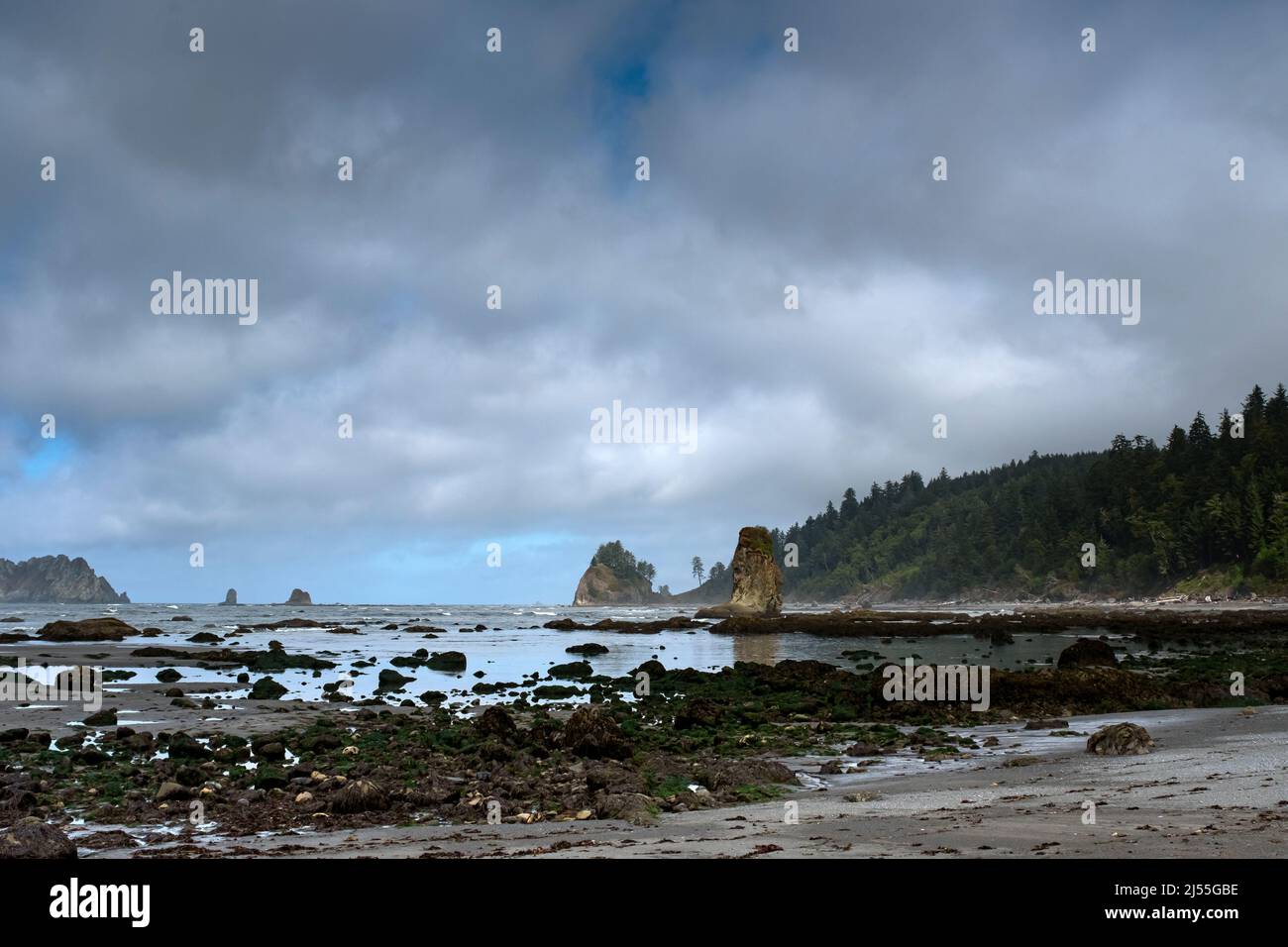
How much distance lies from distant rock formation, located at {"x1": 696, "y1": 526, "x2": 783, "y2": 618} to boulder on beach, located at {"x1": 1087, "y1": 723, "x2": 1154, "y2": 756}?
122 metres

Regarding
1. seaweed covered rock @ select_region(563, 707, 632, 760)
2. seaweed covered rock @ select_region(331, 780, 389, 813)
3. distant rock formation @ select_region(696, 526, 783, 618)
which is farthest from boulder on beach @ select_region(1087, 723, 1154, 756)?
distant rock formation @ select_region(696, 526, 783, 618)

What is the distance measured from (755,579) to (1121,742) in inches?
4903

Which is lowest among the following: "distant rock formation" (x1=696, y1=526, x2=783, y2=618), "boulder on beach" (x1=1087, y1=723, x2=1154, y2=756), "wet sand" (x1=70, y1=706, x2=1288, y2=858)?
"distant rock formation" (x1=696, y1=526, x2=783, y2=618)

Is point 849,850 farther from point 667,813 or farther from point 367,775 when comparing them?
point 367,775

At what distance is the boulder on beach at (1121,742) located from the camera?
55.8 ft

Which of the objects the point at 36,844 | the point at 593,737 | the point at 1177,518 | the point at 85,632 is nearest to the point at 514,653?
the point at 85,632

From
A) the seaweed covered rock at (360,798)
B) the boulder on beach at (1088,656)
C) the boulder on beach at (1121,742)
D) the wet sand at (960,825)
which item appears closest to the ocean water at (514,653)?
the boulder on beach at (1088,656)

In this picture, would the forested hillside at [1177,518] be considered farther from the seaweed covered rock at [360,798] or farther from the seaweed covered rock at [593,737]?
the seaweed covered rock at [360,798]

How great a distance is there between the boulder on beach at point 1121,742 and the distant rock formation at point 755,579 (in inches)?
4806

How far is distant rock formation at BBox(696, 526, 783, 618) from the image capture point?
140 meters

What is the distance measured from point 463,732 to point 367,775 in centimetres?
642

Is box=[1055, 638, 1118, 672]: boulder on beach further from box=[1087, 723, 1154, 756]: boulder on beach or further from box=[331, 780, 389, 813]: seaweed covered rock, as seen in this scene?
box=[331, 780, 389, 813]: seaweed covered rock

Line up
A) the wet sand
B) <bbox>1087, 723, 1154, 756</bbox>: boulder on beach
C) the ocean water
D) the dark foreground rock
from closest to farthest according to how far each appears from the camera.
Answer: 1. the dark foreground rock
2. the wet sand
3. <bbox>1087, 723, 1154, 756</bbox>: boulder on beach
4. the ocean water
